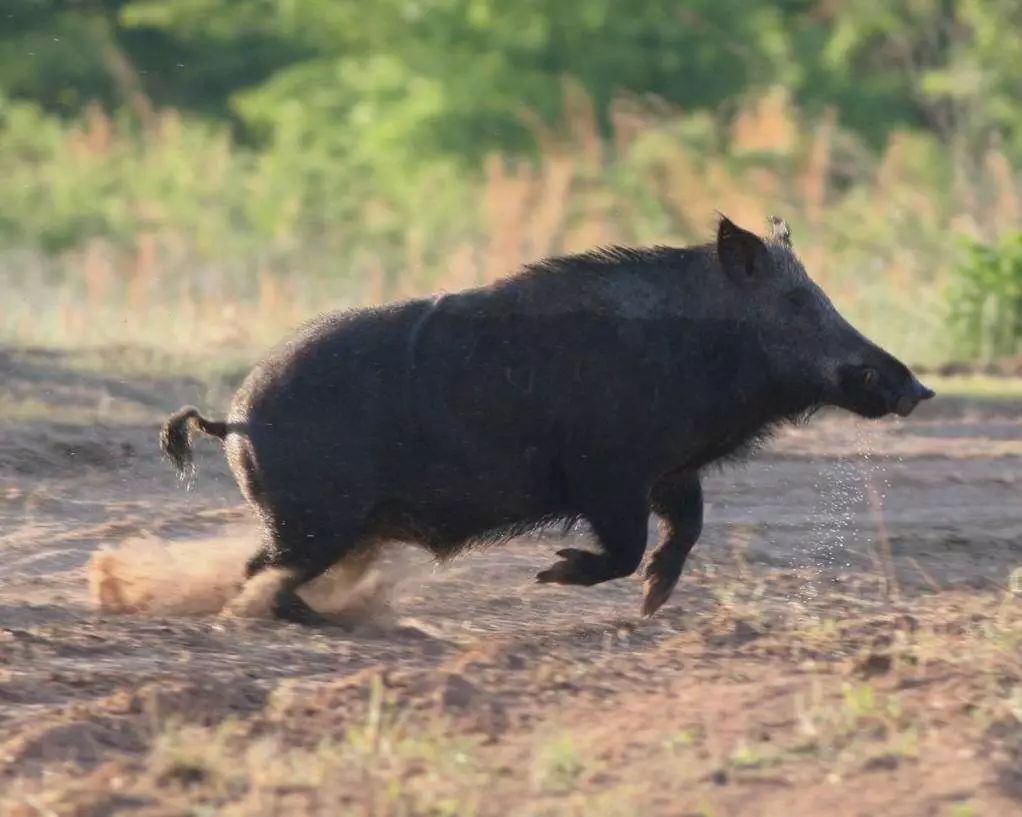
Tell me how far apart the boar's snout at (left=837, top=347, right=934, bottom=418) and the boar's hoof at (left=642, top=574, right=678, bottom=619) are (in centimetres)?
95

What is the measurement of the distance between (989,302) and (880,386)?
7.76m

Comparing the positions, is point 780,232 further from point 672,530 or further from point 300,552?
point 300,552

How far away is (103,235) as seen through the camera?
23.2m

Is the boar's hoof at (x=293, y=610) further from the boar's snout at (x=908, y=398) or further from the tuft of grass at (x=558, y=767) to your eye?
the tuft of grass at (x=558, y=767)

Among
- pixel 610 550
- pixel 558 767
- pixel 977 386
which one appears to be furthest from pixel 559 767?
pixel 977 386

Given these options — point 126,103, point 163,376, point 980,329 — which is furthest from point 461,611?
point 126,103

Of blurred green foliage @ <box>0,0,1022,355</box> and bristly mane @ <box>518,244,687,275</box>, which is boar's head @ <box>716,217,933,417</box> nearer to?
bristly mane @ <box>518,244,687,275</box>

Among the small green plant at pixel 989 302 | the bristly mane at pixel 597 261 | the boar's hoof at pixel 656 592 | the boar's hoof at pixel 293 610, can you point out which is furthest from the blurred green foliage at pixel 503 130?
the boar's hoof at pixel 293 610

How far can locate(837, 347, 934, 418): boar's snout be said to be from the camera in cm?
729

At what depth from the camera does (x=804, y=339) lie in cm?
726

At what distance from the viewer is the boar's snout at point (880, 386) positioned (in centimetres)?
729

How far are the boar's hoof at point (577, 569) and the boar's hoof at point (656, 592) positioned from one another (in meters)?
0.19

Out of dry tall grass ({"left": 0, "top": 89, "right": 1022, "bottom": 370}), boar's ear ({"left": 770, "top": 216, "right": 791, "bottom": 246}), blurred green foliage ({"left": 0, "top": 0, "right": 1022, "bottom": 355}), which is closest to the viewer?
boar's ear ({"left": 770, "top": 216, "right": 791, "bottom": 246})

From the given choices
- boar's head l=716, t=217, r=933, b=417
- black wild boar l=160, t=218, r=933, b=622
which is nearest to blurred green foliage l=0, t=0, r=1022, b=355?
boar's head l=716, t=217, r=933, b=417
